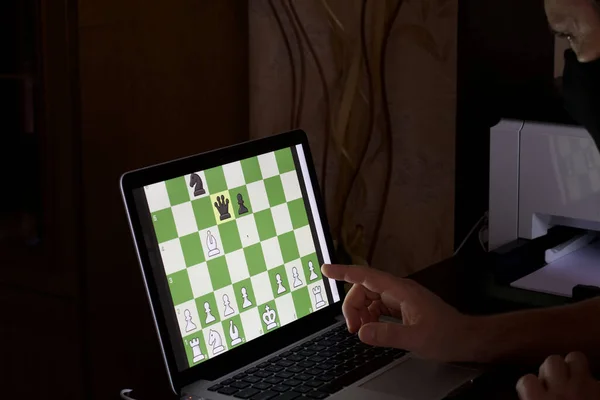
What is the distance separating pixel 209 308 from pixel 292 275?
7.1 inches

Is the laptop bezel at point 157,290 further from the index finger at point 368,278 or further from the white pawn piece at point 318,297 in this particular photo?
the index finger at point 368,278

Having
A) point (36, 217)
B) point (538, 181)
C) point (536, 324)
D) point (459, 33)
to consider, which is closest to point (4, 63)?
point (36, 217)

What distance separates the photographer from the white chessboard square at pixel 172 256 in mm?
1323

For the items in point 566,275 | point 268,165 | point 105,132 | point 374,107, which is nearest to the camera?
point 268,165

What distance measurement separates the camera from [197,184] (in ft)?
4.56

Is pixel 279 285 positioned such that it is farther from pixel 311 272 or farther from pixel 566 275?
pixel 566 275

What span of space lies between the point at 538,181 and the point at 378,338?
2.21 feet

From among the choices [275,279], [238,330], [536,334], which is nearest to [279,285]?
[275,279]

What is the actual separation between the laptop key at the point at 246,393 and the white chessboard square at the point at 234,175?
11.7 inches

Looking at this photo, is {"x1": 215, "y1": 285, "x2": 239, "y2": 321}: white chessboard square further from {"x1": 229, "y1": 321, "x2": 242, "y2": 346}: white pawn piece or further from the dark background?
the dark background

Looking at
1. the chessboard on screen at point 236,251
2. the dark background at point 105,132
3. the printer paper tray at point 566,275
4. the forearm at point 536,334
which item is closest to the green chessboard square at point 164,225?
the chessboard on screen at point 236,251

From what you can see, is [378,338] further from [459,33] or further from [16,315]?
[16,315]

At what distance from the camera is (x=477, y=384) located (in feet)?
4.42

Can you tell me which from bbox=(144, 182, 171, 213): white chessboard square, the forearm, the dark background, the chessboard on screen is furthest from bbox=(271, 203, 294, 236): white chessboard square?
the dark background
